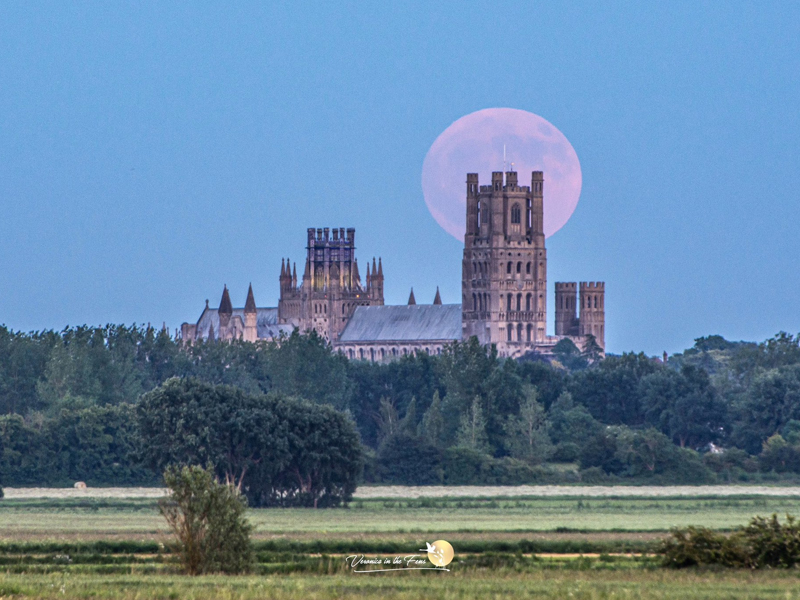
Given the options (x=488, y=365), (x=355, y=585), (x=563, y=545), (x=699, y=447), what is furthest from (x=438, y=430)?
(x=355, y=585)

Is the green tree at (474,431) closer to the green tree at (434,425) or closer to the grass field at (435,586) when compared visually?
the green tree at (434,425)

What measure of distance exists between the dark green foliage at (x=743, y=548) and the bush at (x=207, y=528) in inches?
390

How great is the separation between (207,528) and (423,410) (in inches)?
3417

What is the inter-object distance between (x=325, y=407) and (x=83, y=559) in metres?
37.3

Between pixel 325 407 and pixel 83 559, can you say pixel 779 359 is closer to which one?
pixel 325 407

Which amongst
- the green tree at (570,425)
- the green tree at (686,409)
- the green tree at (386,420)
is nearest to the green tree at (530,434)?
the green tree at (570,425)

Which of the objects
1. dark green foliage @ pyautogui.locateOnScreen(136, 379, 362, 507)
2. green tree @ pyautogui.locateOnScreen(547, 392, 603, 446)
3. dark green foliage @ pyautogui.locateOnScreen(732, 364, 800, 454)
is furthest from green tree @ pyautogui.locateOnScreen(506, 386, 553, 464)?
dark green foliage @ pyautogui.locateOnScreen(136, 379, 362, 507)

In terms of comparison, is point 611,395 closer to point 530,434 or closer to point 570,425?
point 570,425

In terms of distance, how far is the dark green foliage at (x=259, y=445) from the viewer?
7669 centimetres

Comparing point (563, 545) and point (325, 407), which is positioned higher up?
point (325, 407)

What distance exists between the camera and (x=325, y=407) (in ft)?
269

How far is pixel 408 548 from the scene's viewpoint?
4741 centimetres

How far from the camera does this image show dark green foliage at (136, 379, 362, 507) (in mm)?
76688

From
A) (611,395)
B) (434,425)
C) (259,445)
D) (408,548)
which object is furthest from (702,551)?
(611,395)
